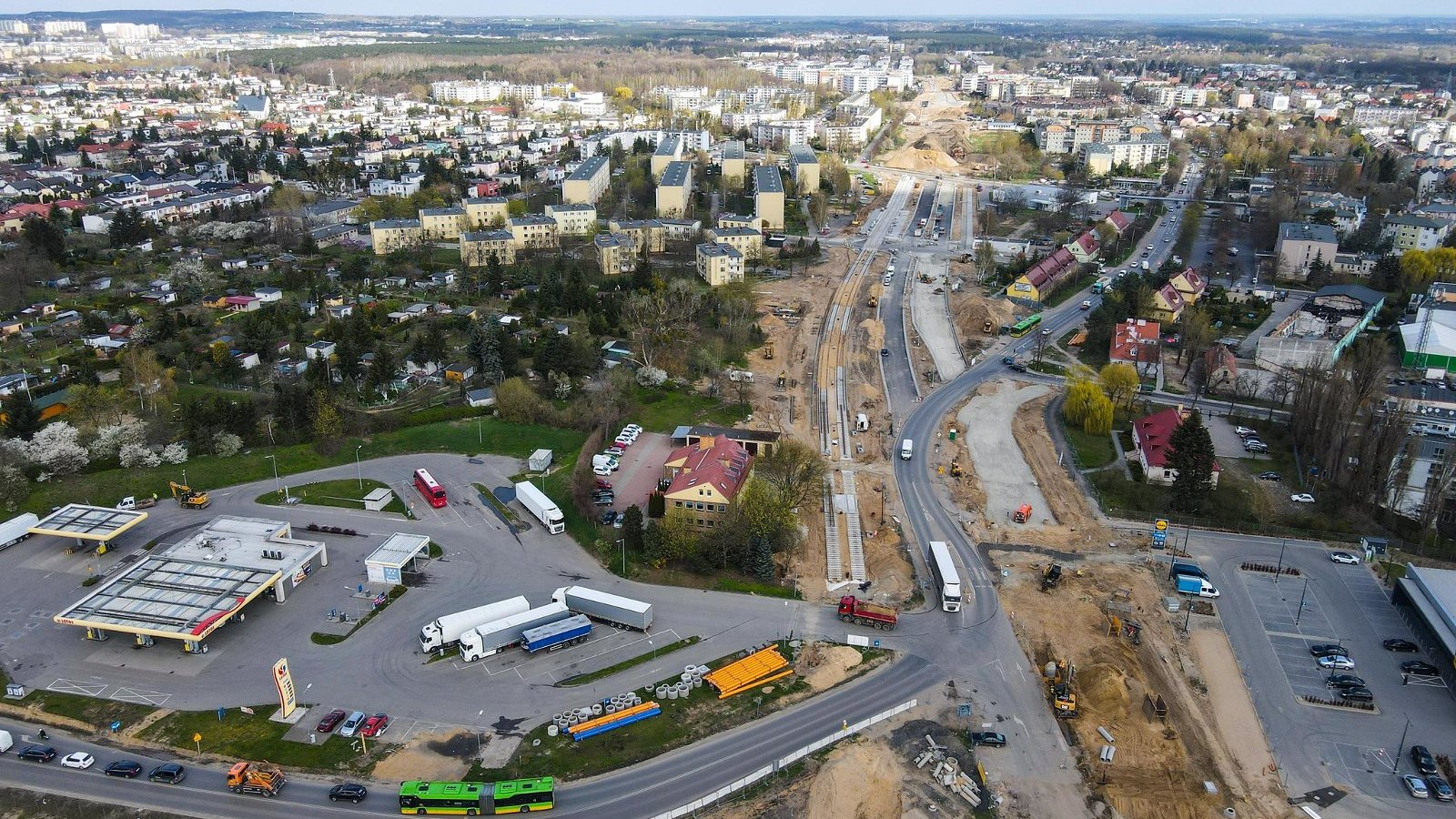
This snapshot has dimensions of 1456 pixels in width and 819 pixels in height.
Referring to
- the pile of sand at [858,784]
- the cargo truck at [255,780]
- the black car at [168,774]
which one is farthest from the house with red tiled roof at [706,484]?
the black car at [168,774]

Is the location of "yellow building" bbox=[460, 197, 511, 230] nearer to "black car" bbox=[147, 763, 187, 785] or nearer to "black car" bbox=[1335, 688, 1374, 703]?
"black car" bbox=[147, 763, 187, 785]

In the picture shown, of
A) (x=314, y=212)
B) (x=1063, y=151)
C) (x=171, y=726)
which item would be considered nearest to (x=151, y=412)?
(x=171, y=726)

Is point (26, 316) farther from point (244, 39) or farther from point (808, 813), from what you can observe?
point (244, 39)

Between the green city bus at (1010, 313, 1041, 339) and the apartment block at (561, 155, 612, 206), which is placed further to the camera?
the apartment block at (561, 155, 612, 206)

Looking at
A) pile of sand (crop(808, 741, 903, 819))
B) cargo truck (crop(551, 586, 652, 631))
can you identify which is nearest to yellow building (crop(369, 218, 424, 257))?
cargo truck (crop(551, 586, 652, 631))

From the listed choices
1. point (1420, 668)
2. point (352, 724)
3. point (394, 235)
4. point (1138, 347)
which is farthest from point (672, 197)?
point (1420, 668)

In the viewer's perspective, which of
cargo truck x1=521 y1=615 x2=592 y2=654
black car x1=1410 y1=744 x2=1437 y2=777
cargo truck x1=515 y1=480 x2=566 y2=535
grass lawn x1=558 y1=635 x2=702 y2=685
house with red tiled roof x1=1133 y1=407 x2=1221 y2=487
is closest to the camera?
black car x1=1410 y1=744 x2=1437 y2=777

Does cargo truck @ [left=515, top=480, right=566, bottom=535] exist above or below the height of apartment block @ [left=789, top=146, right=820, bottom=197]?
below
